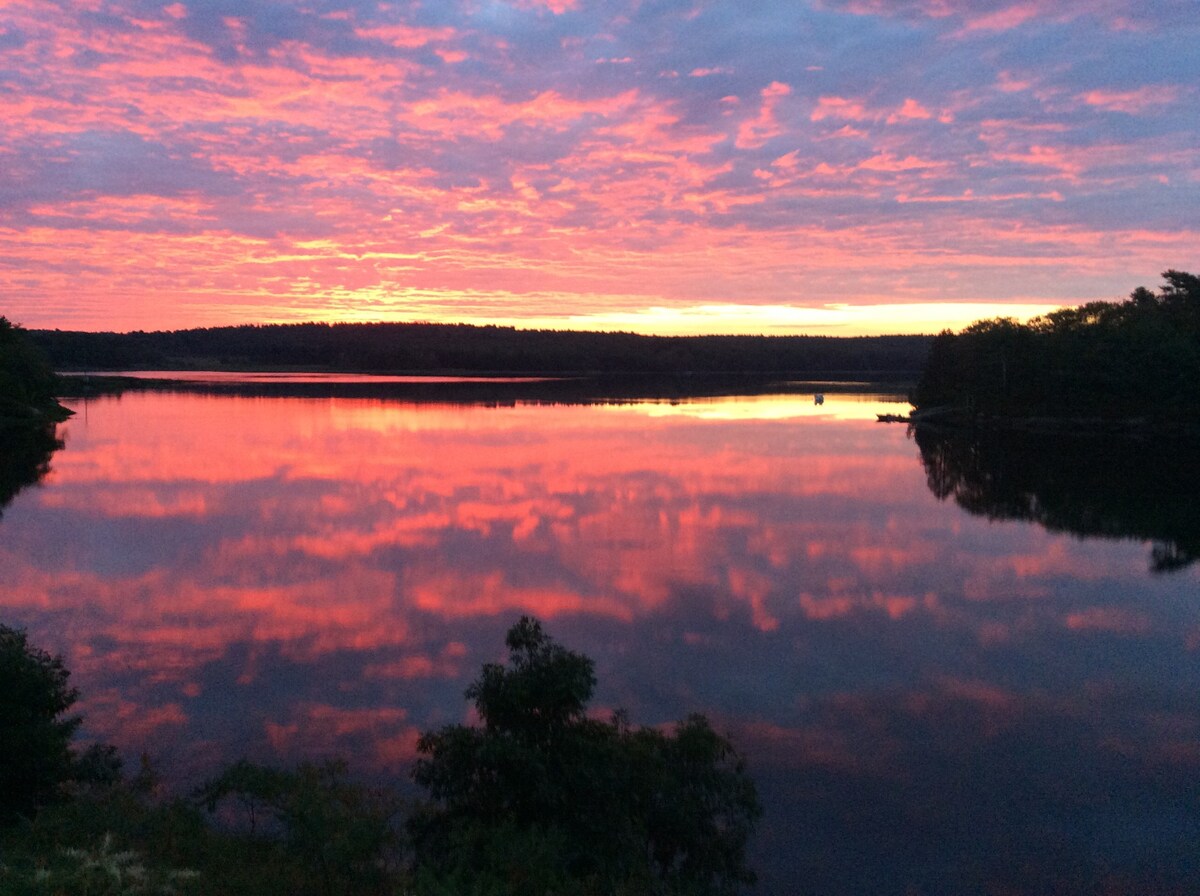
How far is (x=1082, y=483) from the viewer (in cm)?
3725

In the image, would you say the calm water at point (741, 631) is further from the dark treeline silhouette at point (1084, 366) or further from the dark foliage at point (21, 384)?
the dark treeline silhouette at point (1084, 366)

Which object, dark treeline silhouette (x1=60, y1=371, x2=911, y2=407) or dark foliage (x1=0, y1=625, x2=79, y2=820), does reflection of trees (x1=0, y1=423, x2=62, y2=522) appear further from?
dark treeline silhouette (x1=60, y1=371, x2=911, y2=407)

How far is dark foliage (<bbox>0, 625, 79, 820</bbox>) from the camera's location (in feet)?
29.4

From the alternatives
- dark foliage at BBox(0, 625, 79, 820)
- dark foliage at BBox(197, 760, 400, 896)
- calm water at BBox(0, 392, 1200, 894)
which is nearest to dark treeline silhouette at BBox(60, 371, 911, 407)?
calm water at BBox(0, 392, 1200, 894)

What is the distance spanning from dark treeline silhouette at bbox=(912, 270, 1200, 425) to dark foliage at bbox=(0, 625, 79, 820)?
6359cm

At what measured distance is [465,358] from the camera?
15075 centimetres

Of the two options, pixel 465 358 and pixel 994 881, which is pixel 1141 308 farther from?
pixel 465 358

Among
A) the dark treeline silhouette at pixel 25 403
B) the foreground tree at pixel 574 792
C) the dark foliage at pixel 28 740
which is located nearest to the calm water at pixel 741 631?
the foreground tree at pixel 574 792

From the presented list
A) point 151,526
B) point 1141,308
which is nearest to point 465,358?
point 1141,308

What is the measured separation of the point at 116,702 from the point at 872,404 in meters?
75.8

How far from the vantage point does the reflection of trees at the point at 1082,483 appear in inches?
1091

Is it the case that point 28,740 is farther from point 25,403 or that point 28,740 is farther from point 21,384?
point 21,384

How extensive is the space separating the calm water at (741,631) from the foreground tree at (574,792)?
53.2 inches

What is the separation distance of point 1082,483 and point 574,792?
Answer: 113 ft
